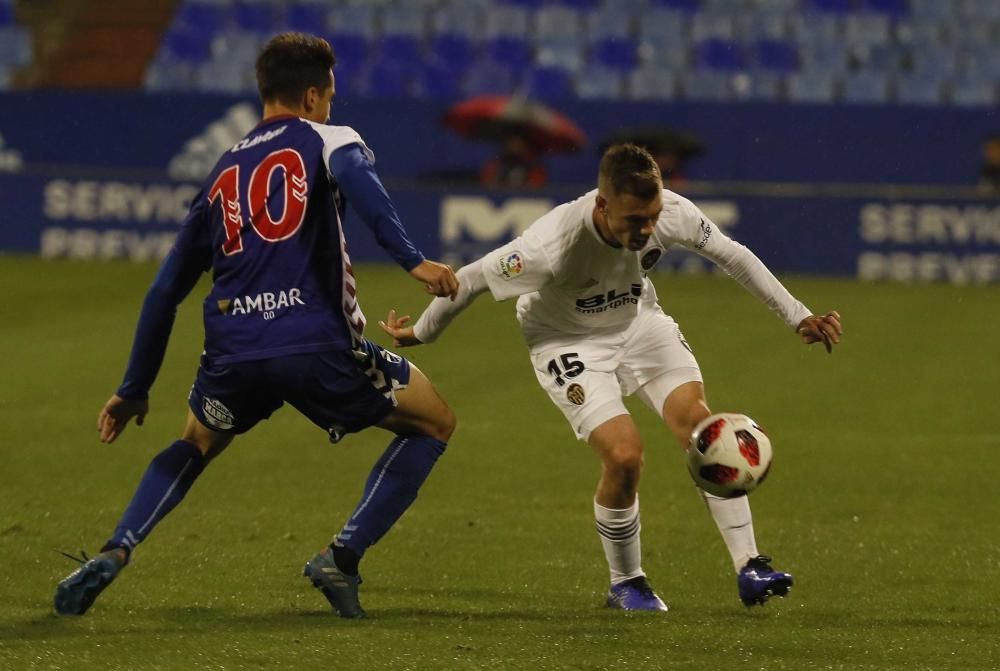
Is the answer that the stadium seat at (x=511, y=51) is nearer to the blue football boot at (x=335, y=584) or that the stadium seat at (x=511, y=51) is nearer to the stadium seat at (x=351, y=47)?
the stadium seat at (x=351, y=47)

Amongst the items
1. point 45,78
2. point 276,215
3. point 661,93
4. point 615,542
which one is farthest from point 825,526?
point 45,78

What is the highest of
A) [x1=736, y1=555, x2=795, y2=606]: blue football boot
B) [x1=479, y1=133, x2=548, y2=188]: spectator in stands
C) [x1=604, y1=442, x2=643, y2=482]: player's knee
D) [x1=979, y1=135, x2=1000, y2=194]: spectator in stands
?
[x1=979, y1=135, x2=1000, y2=194]: spectator in stands

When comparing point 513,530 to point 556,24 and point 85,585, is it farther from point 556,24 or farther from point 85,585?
point 556,24

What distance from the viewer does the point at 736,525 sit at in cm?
618

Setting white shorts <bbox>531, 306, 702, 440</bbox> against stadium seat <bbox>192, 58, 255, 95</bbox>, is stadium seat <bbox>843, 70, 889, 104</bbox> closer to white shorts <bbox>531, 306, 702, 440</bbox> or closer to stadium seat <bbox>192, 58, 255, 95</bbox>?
stadium seat <bbox>192, 58, 255, 95</bbox>

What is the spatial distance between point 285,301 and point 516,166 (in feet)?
61.8

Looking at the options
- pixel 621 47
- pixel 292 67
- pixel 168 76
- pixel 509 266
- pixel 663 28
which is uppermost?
pixel 663 28

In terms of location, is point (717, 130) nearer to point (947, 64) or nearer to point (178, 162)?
point (947, 64)

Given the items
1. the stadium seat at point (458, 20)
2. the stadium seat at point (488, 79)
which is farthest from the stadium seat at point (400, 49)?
the stadium seat at point (488, 79)

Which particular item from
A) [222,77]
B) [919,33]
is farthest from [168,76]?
[919,33]

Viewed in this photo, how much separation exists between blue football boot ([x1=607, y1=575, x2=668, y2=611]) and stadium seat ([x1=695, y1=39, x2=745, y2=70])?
66.5ft

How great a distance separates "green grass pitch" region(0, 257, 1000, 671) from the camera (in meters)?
5.07

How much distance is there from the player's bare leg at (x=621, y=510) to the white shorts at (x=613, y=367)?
0.13 m

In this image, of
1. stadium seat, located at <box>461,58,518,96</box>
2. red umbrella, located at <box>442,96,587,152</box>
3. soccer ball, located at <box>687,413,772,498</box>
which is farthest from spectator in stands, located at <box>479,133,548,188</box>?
soccer ball, located at <box>687,413,772,498</box>
